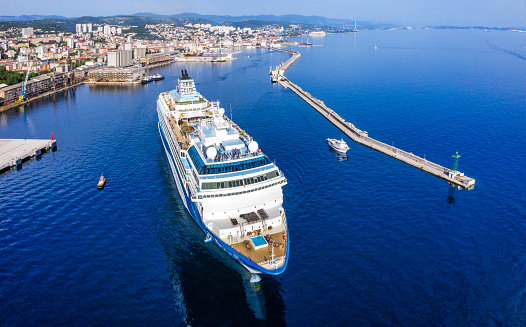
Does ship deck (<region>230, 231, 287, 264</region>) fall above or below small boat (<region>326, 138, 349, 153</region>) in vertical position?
below

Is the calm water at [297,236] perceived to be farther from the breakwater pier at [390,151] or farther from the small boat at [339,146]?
the breakwater pier at [390,151]

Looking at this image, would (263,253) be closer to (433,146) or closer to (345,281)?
(345,281)

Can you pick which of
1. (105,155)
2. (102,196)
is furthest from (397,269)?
(105,155)

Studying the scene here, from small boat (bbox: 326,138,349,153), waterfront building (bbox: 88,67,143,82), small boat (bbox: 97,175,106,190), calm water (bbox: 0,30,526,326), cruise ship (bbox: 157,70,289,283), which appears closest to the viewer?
calm water (bbox: 0,30,526,326)

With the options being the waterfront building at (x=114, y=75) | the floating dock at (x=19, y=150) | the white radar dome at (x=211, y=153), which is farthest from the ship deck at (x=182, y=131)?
the waterfront building at (x=114, y=75)

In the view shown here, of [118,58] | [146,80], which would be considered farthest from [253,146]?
[118,58]

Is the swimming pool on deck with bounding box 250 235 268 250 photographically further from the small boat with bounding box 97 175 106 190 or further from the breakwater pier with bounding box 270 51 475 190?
the breakwater pier with bounding box 270 51 475 190

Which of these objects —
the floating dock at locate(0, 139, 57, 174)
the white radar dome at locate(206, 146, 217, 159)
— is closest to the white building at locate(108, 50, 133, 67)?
the floating dock at locate(0, 139, 57, 174)
